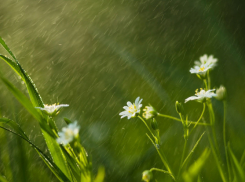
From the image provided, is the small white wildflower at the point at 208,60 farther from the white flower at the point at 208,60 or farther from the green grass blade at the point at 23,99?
the green grass blade at the point at 23,99

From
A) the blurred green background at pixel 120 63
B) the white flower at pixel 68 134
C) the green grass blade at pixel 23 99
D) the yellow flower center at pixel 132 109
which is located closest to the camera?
the white flower at pixel 68 134

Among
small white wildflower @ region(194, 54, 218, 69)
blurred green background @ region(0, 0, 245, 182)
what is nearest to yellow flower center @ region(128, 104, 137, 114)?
small white wildflower @ region(194, 54, 218, 69)

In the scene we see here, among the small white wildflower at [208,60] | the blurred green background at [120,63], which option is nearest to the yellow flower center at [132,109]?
the small white wildflower at [208,60]

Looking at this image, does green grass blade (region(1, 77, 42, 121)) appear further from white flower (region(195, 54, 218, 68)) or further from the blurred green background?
the blurred green background

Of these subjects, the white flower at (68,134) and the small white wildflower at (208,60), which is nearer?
the white flower at (68,134)

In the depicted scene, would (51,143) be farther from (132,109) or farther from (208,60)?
(208,60)

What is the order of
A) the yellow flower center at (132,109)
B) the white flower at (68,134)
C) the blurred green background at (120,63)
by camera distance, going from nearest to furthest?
the white flower at (68,134)
the yellow flower center at (132,109)
the blurred green background at (120,63)

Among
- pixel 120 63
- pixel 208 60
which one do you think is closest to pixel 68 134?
pixel 208 60

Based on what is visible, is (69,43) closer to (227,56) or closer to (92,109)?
(92,109)
